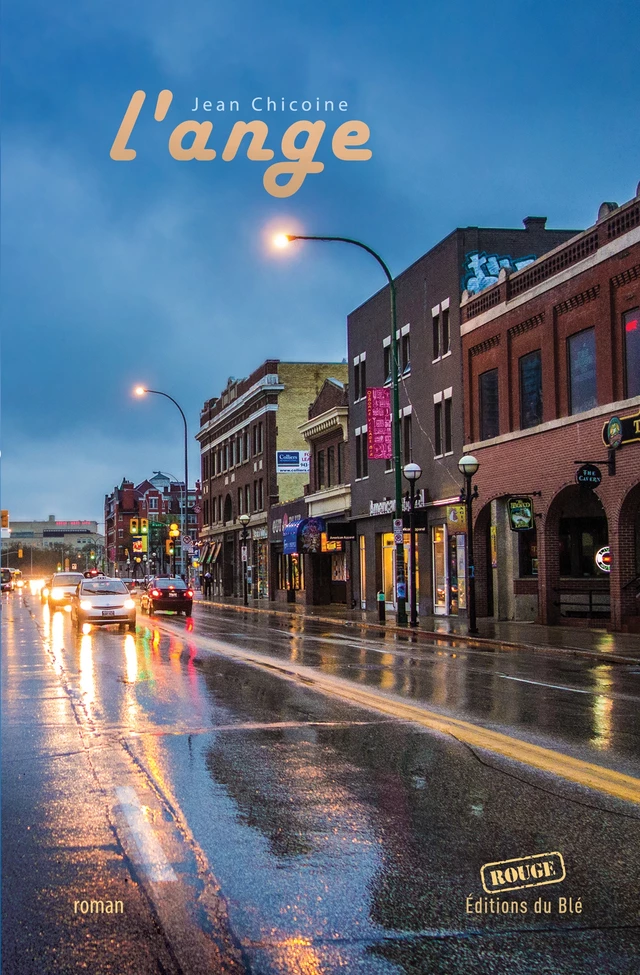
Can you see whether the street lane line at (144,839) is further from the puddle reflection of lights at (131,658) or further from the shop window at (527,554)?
the shop window at (527,554)

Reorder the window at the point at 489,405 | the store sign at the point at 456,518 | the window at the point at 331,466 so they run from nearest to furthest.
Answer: the window at the point at 489,405 < the store sign at the point at 456,518 < the window at the point at 331,466

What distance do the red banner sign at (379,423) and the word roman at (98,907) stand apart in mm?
30495

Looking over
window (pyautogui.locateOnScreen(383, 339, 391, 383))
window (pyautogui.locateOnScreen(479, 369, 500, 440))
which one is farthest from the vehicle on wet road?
window (pyautogui.locateOnScreen(479, 369, 500, 440))

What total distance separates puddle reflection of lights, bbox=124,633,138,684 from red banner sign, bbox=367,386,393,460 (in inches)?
509

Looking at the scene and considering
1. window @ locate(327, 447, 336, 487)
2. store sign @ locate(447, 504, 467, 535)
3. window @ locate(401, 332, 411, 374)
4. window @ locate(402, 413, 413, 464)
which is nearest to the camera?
store sign @ locate(447, 504, 467, 535)

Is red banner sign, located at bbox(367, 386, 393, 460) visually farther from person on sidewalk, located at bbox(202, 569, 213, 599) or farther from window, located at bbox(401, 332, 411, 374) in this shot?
person on sidewalk, located at bbox(202, 569, 213, 599)

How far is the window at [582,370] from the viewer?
85.4ft

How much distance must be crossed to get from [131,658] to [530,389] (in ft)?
52.0

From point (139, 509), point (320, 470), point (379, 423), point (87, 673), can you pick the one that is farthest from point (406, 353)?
point (139, 509)

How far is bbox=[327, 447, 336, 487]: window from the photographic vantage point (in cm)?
4716

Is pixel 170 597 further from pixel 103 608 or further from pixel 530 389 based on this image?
pixel 530 389

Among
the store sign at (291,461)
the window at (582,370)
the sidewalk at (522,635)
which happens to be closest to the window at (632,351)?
the window at (582,370)

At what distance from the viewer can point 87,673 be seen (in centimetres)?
1633

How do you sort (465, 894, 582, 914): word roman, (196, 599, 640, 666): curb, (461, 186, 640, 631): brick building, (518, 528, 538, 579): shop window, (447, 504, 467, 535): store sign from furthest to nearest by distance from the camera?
(447, 504, 467, 535): store sign → (518, 528, 538, 579): shop window → (461, 186, 640, 631): brick building → (196, 599, 640, 666): curb → (465, 894, 582, 914): word roman
